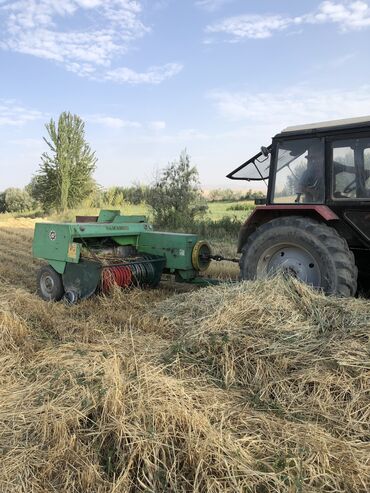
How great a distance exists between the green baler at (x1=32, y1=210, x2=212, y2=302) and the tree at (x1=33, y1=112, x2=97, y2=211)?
1007 inches

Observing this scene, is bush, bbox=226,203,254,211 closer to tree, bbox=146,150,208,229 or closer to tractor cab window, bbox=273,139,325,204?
tree, bbox=146,150,208,229

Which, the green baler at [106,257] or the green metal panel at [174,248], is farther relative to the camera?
the green metal panel at [174,248]

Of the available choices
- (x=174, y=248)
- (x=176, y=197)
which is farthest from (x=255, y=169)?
(x=176, y=197)

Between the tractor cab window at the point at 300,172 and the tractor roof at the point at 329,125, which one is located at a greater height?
the tractor roof at the point at 329,125

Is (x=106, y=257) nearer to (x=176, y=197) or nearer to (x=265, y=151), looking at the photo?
(x=265, y=151)

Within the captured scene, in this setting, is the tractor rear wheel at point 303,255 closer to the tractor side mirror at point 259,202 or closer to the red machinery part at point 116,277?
the tractor side mirror at point 259,202

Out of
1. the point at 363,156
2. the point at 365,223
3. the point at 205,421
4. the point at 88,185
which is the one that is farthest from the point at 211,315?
the point at 88,185

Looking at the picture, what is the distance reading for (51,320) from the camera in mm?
4641

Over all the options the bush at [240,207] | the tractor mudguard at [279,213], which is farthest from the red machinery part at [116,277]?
the bush at [240,207]

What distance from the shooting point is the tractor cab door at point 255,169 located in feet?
19.0

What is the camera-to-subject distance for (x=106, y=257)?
6.18 meters

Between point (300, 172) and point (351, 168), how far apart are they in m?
0.56

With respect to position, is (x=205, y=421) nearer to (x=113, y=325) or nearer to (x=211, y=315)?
(x=211, y=315)

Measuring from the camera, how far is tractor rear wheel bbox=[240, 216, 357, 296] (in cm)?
441
